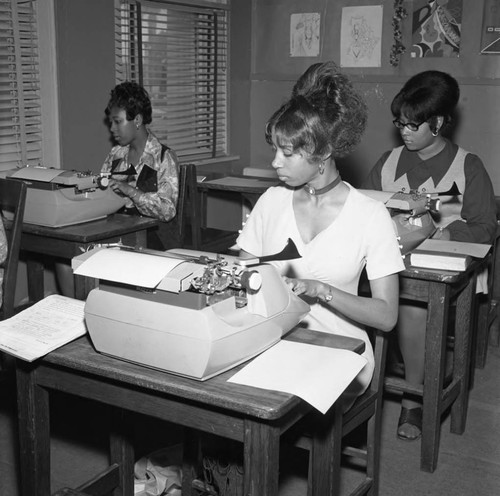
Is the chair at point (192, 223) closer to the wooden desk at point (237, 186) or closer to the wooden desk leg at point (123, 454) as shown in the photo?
the wooden desk at point (237, 186)

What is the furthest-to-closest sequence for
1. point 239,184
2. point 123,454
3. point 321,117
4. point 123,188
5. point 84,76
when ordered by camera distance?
1. point 239,184
2. point 84,76
3. point 123,188
4. point 123,454
5. point 321,117

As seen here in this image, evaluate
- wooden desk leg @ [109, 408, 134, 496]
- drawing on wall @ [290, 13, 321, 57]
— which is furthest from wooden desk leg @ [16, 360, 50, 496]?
drawing on wall @ [290, 13, 321, 57]

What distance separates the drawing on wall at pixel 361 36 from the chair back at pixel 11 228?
8.89 feet

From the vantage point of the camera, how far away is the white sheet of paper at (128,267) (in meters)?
1.48

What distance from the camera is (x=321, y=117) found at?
200 centimetres

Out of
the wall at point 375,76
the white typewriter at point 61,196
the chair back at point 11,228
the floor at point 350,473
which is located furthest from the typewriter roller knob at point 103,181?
the wall at point 375,76

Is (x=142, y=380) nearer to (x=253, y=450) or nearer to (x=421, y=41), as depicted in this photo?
(x=253, y=450)

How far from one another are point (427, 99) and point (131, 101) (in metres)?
1.46

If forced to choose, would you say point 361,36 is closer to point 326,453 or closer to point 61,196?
point 61,196

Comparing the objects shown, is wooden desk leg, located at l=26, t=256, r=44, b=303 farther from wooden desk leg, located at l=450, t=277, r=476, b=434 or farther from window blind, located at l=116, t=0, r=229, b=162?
wooden desk leg, located at l=450, t=277, r=476, b=434

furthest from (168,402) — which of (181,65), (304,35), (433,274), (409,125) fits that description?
→ (304,35)

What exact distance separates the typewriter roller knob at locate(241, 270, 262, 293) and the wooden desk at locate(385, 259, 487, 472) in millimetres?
1212

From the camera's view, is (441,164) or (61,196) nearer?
(61,196)

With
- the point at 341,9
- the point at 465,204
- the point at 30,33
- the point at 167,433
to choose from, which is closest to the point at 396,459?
the point at 167,433
